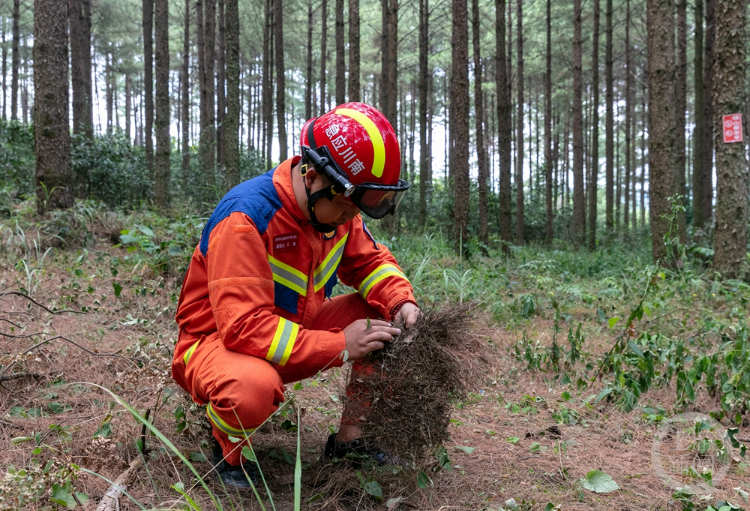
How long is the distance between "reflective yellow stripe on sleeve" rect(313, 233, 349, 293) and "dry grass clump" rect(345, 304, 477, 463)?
1.53ft

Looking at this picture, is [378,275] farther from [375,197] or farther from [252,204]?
[252,204]

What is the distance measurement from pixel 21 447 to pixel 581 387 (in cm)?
343

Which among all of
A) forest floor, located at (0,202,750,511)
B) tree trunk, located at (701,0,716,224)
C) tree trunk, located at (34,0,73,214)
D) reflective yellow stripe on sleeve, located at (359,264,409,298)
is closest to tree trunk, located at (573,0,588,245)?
tree trunk, located at (701,0,716,224)

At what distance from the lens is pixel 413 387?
2168 millimetres

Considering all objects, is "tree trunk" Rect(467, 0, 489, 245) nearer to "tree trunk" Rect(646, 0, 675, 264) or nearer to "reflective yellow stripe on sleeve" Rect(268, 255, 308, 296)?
"tree trunk" Rect(646, 0, 675, 264)

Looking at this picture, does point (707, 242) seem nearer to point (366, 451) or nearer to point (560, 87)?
point (366, 451)

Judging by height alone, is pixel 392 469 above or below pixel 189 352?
below

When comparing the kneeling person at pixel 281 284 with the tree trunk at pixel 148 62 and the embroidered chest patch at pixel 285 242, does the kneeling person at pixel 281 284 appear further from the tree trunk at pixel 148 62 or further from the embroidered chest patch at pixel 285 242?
the tree trunk at pixel 148 62

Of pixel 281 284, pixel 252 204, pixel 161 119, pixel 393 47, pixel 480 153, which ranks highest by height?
pixel 393 47

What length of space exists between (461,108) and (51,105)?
6.21m

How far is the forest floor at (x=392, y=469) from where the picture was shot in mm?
2238

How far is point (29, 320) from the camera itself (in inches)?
158

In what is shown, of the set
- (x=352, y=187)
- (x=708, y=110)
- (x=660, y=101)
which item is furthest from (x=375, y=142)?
(x=708, y=110)

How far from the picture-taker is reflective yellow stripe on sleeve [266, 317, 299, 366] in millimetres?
2045
